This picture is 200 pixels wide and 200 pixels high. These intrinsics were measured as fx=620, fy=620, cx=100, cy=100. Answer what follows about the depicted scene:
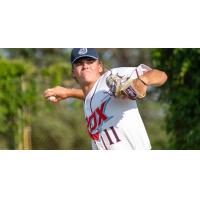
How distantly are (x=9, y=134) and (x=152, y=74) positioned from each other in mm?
7695

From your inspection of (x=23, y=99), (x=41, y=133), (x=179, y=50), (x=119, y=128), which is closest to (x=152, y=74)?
(x=119, y=128)

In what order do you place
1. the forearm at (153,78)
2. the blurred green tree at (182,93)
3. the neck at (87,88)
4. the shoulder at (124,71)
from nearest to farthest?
the forearm at (153,78) < the shoulder at (124,71) < the neck at (87,88) < the blurred green tree at (182,93)

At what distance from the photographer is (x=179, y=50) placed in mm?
7719

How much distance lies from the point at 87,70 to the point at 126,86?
67 cm

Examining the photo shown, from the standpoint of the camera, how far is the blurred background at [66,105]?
25.6 feet

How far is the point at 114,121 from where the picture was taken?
15.4ft

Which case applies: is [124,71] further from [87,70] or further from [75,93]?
[75,93]

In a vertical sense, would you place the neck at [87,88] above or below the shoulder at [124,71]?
above

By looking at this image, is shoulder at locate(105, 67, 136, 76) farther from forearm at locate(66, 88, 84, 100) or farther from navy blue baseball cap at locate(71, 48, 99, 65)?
forearm at locate(66, 88, 84, 100)

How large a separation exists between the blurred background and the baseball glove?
3.26m

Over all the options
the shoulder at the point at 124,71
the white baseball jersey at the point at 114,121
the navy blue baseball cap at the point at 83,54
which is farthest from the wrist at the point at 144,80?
the navy blue baseball cap at the point at 83,54

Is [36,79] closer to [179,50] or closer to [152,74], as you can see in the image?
[179,50]

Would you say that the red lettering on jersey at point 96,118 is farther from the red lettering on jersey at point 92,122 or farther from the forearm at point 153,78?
the forearm at point 153,78

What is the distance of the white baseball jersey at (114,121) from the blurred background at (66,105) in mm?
2808
